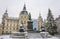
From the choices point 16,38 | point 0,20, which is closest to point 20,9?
point 0,20

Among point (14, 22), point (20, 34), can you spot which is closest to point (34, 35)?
point (20, 34)

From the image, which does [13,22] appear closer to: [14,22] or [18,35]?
[14,22]

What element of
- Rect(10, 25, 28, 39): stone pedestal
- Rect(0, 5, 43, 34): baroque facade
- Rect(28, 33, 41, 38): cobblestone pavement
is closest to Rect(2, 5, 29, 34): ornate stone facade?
Rect(0, 5, 43, 34): baroque facade

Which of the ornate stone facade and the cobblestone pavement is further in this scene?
the cobblestone pavement

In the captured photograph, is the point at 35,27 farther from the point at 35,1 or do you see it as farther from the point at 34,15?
the point at 35,1

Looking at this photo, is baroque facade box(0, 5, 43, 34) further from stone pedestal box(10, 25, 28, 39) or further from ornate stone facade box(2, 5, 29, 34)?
stone pedestal box(10, 25, 28, 39)

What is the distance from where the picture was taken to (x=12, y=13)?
11.6 ft

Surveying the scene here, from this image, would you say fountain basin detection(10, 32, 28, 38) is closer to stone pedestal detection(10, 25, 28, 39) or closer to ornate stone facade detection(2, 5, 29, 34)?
stone pedestal detection(10, 25, 28, 39)

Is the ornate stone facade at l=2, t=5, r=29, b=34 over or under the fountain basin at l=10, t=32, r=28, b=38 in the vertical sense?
over

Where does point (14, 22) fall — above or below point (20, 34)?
above

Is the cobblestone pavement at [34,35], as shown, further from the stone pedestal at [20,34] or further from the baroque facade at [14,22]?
the baroque facade at [14,22]

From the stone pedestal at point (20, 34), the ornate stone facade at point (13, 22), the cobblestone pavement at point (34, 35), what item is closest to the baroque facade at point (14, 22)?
the ornate stone facade at point (13, 22)

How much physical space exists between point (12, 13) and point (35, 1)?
0.94 m

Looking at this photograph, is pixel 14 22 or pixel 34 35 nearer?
pixel 14 22
